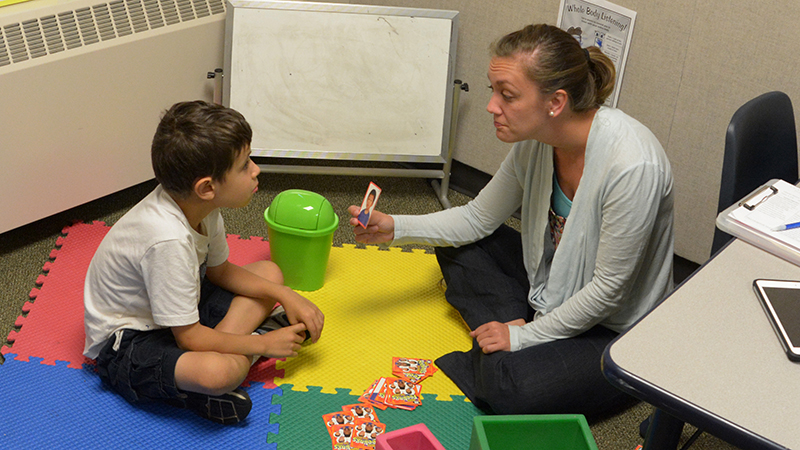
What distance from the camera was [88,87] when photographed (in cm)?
228

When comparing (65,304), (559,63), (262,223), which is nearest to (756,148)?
(559,63)

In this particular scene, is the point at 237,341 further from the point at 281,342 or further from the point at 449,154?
the point at 449,154

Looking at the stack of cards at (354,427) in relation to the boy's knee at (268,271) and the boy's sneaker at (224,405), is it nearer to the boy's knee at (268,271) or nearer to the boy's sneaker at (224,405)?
the boy's sneaker at (224,405)

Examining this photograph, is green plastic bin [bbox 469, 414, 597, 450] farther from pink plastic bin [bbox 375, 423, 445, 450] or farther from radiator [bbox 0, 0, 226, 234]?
radiator [bbox 0, 0, 226, 234]

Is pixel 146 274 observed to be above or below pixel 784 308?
below

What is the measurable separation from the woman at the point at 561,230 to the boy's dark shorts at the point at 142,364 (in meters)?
0.58

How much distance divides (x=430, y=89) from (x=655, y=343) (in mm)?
1708

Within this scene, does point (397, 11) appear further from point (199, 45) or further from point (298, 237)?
point (298, 237)

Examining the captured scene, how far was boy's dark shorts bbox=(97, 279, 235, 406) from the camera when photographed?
66.5 inches

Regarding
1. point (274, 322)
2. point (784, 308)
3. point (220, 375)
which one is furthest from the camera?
point (274, 322)

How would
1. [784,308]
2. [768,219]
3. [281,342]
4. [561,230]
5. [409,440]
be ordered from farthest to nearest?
1. [561,230]
2. [281,342]
3. [409,440]
4. [768,219]
5. [784,308]

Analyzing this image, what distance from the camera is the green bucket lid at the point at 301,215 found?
2.08 metres

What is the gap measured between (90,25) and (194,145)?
0.95 meters

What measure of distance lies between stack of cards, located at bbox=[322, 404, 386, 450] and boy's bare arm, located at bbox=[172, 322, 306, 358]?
19cm
